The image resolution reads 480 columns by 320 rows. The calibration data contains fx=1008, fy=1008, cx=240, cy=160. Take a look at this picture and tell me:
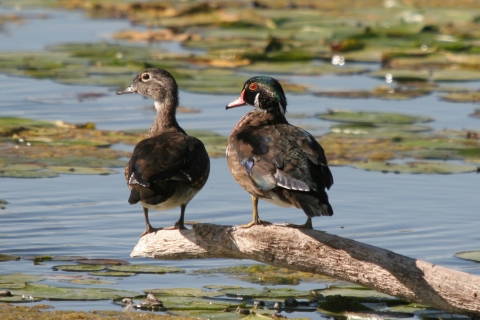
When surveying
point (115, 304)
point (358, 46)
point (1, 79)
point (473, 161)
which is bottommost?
point (115, 304)

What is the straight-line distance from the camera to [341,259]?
6344mm

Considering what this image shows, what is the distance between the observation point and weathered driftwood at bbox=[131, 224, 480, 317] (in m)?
6.16

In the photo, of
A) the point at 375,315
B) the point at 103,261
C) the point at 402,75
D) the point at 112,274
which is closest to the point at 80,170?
the point at 103,261

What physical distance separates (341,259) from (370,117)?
6.25 metres

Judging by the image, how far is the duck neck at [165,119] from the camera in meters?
8.61

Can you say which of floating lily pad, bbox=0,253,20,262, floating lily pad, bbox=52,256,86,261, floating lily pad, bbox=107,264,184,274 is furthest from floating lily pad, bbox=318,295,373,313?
floating lily pad, bbox=0,253,20,262

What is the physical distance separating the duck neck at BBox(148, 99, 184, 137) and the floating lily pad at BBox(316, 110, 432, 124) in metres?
3.83

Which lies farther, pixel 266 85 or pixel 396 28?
pixel 396 28

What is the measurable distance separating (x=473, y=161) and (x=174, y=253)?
492 cm

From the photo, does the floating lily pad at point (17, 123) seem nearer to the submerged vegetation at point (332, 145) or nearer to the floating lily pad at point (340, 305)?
the submerged vegetation at point (332, 145)

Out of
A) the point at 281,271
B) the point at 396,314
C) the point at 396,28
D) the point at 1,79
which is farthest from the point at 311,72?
the point at 396,314

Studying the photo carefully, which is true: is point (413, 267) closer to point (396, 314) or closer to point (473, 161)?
point (396, 314)

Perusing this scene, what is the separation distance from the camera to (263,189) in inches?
262

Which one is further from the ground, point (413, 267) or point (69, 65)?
point (69, 65)
